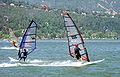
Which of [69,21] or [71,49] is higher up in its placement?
[69,21]

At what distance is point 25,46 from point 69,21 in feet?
21.3

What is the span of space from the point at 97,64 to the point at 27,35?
273 inches

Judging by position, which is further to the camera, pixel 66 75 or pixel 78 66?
pixel 78 66

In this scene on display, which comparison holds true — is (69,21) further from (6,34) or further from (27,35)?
(6,34)

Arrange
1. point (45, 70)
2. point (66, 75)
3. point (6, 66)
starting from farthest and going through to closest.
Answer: point (6, 66) < point (45, 70) < point (66, 75)

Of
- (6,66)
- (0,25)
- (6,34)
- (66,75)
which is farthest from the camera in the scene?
(0,25)

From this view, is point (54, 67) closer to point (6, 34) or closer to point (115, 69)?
point (115, 69)

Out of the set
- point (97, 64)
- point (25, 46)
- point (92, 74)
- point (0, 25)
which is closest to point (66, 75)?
point (92, 74)

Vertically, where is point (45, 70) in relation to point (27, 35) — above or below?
below

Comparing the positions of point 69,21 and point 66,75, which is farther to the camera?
→ point 69,21

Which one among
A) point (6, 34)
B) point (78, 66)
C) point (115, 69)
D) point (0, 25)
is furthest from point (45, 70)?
point (0, 25)

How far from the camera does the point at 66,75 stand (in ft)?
87.6

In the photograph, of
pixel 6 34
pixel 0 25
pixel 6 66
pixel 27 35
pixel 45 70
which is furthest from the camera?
pixel 0 25

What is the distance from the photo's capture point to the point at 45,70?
29.1 metres
